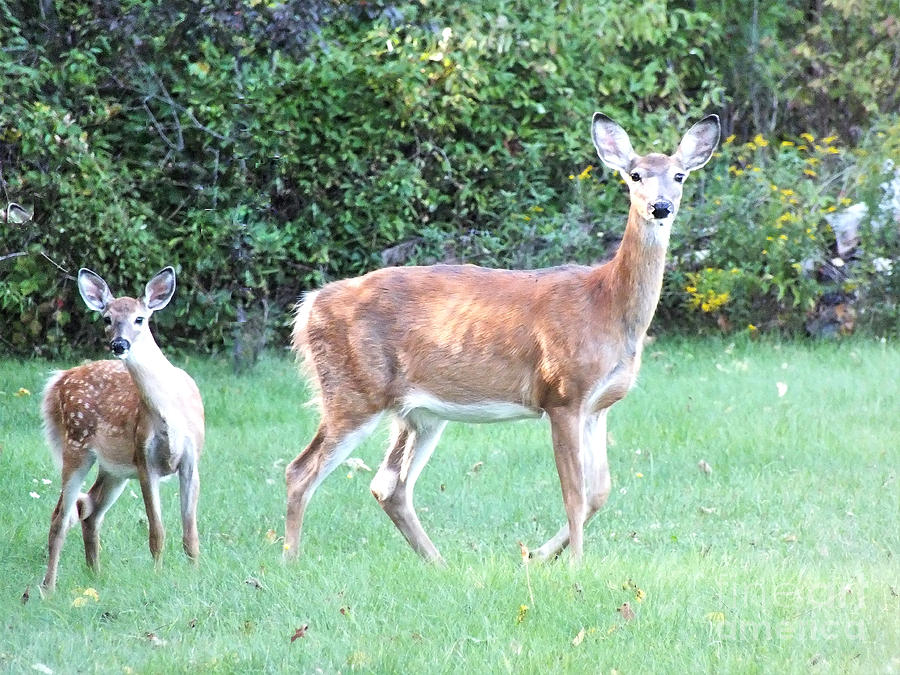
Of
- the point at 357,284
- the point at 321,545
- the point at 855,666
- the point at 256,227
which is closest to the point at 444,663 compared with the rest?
the point at 855,666

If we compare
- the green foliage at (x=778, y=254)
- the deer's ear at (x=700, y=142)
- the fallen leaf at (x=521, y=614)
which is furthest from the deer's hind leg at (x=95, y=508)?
the green foliage at (x=778, y=254)

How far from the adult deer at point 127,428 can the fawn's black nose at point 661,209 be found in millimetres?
2360

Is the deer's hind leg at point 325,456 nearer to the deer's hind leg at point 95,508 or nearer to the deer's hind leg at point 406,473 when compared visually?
the deer's hind leg at point 406,473

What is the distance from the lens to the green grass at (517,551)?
508 cm

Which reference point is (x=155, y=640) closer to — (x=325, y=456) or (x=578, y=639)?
(x=578, y=639)

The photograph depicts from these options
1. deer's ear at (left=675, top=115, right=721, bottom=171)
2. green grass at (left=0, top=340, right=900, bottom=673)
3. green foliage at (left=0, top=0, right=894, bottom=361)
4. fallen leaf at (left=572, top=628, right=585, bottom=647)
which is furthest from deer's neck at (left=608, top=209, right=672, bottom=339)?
green foliage at (left=0, top=0, right=894, bottom=361)

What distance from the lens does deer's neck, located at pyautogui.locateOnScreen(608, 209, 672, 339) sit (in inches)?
262

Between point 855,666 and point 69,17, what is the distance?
9.03 m

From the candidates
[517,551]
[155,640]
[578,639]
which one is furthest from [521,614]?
[517,551]

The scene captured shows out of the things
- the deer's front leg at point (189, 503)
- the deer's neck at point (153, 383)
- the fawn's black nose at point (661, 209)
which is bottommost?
the deer's front leg at point (189, 503)

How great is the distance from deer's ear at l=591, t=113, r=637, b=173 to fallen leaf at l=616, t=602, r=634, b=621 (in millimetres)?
2506

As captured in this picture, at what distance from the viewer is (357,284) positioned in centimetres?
731

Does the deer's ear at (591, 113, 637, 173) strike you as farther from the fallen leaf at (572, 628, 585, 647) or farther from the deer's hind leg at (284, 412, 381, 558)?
the fallen leaf at (572, 628, 585, 647)

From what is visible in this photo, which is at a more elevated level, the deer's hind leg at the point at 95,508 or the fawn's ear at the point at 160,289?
the fawn's ear at the point at 160,289
